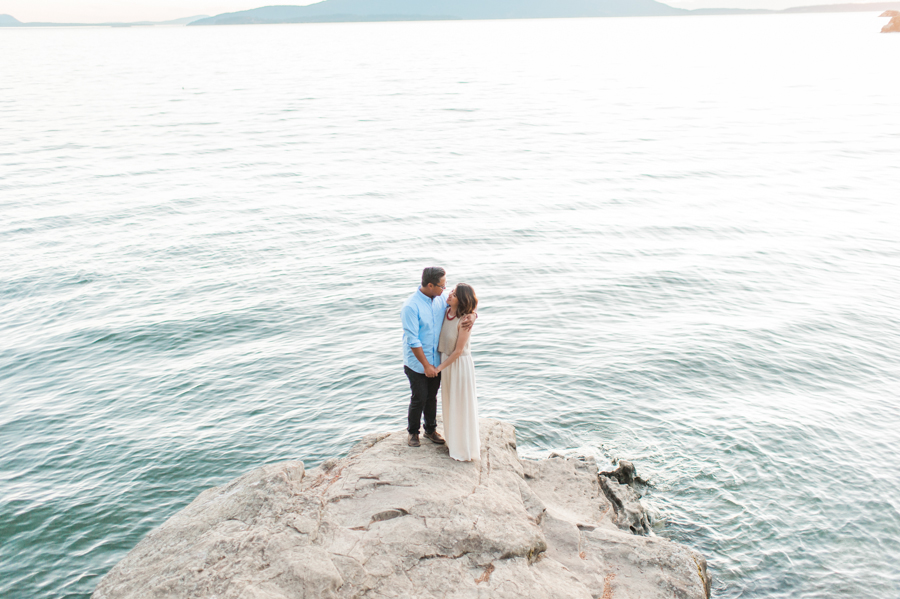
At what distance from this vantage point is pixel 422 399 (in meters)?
9.89

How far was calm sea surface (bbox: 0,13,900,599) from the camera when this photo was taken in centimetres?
1255

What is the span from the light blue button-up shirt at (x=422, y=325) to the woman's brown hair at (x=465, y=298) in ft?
1.58

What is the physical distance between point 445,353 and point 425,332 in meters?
0.47

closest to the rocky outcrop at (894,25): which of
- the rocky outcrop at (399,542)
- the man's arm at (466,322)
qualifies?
the rocky outcrop at (399,542)

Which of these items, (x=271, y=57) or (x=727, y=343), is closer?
(x=727, y=343)

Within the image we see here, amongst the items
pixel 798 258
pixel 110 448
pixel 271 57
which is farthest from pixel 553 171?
pixel 271 57

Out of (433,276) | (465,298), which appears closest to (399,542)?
(465,298)

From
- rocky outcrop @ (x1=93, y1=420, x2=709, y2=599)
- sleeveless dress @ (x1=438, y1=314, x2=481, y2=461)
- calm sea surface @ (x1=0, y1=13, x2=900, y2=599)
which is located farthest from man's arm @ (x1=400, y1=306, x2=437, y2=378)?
calm sea surface @ (x1=0, y1=13, x2=900, y2=599)

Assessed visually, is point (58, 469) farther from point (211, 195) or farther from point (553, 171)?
point (553, 171)

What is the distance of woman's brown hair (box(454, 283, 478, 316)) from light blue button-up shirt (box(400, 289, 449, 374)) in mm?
483

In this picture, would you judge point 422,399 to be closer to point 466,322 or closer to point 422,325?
point 422,325

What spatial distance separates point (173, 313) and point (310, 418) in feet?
27.1

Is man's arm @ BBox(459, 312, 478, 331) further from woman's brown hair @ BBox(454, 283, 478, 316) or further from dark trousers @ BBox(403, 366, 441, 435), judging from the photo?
dark trousers @ BBox(403, 366, 441, 435)

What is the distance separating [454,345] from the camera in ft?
31.2
